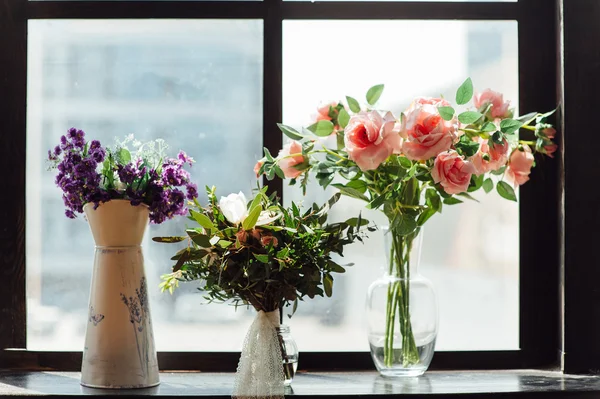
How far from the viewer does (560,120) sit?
5.54ft

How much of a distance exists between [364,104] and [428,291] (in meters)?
0.43

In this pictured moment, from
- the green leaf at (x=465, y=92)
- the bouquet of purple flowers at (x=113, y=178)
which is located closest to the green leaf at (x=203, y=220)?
the bouquet of purple flowers at (x=113, y=178)

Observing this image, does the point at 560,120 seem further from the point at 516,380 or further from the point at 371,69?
the point at 516,380

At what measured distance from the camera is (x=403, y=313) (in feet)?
5.16

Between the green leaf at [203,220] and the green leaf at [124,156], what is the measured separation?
0.21 m

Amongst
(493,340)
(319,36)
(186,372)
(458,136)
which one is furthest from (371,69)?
(186,372)

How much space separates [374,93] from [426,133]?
19 cm

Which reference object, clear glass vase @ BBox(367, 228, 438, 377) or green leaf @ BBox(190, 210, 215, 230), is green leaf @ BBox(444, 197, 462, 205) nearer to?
clear glass vase @ BBox(367, 228, 438, 377)

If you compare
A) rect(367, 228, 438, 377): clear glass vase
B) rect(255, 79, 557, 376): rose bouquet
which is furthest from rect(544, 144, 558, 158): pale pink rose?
rect(367, 228, 438, 377): clear glass vase

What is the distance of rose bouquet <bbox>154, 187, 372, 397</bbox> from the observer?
4.62 feet

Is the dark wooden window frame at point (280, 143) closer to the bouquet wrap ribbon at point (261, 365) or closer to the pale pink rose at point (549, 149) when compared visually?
the pale pink rose at point (549, 149)

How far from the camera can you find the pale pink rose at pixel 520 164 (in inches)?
62.1

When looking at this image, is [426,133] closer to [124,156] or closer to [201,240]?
[201,240]

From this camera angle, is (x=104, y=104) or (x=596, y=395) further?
(x=104, y=104)
